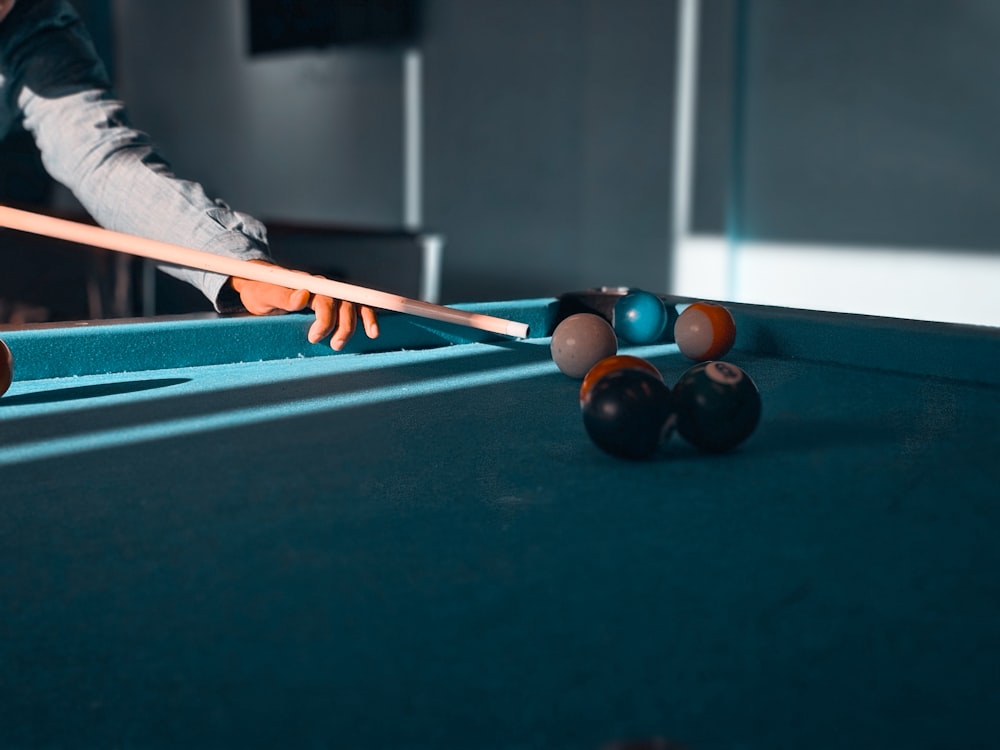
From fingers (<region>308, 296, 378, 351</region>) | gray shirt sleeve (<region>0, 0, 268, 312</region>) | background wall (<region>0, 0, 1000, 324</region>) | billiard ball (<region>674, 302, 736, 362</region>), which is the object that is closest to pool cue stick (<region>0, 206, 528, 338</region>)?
fingers (<region>308, 296, 378, 351</region>)

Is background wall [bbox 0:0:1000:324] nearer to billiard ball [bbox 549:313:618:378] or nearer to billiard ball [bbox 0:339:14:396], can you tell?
billiard ball [bbox 549:313:618:378]

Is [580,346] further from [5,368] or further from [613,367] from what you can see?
[5,368]

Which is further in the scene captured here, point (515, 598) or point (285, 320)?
point (285, 320)

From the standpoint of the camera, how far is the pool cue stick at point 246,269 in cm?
178

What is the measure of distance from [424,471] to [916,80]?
3.13 metres

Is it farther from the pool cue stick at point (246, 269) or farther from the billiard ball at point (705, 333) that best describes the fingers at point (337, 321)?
the billiard ball at point (705, 333)

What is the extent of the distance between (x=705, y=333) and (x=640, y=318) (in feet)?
0.70

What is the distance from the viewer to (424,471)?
3.76ft

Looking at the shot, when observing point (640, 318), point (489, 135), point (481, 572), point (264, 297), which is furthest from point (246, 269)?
point (489, 135)

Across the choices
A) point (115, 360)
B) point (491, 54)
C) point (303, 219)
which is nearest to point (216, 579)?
point (115, 360)

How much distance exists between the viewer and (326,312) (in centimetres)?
178

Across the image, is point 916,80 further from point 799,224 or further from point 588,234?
point 588,234

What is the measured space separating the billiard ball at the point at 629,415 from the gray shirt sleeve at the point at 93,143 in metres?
1.06

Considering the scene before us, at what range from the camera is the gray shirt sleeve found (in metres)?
2.07
